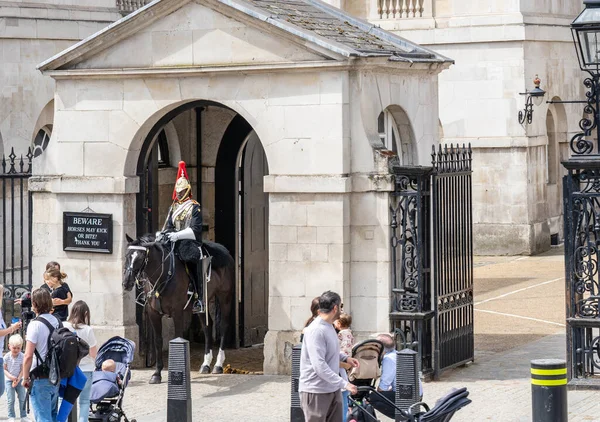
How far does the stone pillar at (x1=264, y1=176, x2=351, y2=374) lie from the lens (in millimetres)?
16562

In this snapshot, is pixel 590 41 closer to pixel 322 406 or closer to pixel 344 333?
pixel 344 333

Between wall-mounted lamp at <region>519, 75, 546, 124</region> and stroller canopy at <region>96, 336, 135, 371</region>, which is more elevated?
wall-mounted lamp at <region>519, 75, 546, 124</region>

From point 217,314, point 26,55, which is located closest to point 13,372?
point 217,314

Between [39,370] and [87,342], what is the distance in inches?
24.4

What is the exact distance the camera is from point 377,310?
1656cm

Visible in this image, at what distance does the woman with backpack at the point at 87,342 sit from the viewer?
13250 millimetres

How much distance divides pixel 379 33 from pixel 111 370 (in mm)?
6608

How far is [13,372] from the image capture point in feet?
46.8

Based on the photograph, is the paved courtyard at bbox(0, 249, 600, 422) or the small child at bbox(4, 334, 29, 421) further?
the paved courtyard at bbox(0, 249, 600, 422)

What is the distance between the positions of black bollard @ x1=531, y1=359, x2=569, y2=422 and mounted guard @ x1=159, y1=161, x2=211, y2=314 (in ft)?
19.1

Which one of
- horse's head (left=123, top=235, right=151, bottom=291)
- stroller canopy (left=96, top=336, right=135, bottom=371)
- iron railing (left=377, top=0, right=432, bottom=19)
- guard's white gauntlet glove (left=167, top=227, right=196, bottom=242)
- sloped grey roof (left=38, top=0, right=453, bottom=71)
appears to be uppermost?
iron railing (left=377, top=0, right=432, bottom=19)

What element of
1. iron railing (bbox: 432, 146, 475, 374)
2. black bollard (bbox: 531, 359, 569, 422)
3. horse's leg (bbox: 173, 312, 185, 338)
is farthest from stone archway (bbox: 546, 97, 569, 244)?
black bollard (bbox: 531, 359, 569, 422)

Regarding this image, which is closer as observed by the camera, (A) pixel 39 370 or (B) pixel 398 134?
(A) pixel 39 370

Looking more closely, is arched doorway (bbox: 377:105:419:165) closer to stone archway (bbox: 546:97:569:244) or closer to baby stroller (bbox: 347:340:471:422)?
baby stroller (bbox: 347:340:471:422)
